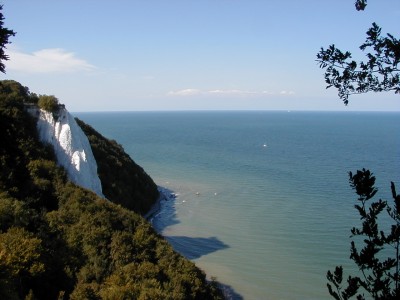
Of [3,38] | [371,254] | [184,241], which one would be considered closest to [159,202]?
[184,241]

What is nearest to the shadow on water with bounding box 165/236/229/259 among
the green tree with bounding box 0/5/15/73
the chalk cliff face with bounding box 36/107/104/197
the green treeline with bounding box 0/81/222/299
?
the chalk cliff face with bounding box 36/107/104/197

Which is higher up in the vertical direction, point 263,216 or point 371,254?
point 371,254

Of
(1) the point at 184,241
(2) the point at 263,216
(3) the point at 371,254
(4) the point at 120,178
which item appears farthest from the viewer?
(2) the point at 263,216

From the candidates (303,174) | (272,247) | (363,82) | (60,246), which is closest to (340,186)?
(303,174)

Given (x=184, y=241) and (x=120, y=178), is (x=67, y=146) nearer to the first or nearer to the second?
(x=120, y=178)

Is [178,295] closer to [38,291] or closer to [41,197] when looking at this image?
[38,291]

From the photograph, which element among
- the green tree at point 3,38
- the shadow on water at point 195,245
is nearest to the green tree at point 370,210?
the green tree at point 3,38

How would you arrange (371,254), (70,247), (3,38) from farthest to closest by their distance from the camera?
(70,247)
(3,38)
(371,254)
